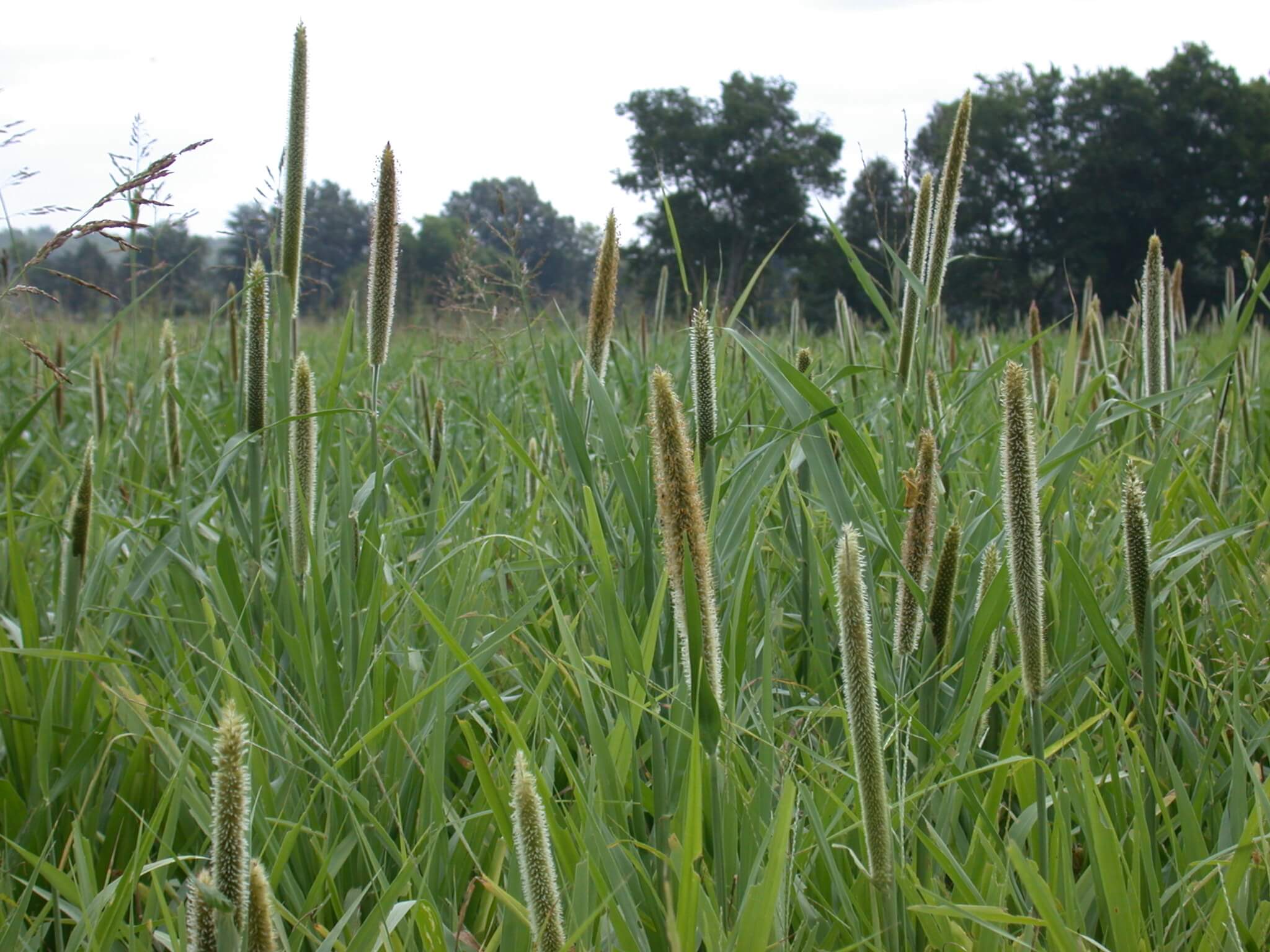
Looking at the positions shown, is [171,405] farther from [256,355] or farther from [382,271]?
[382,271]

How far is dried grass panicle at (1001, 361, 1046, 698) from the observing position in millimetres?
980

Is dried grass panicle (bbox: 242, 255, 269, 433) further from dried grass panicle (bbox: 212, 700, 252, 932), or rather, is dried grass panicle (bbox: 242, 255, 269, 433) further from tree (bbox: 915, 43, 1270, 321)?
tree (bbox: 915, 43, 1270, 321)

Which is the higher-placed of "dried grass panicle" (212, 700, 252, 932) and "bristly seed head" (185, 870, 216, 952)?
"dried grass panicle" (212, 700, 252, 932)

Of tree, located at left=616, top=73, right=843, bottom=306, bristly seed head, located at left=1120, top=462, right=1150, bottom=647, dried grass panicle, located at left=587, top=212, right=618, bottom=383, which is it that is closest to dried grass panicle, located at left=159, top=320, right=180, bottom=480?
dried grass panicle, located at left=587, top=212, right=618, bottom=383

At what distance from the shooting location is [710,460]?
1.41 m

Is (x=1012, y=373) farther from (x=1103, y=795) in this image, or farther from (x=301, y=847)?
(x=301, y=847)

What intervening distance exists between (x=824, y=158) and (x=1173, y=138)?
19.6 m

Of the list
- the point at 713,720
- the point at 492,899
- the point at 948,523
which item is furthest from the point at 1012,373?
the point at 948,523

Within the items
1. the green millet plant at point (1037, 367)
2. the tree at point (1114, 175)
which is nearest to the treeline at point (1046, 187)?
the tree at point (1114, 175)

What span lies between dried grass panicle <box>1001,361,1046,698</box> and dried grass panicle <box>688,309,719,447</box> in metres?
0.40

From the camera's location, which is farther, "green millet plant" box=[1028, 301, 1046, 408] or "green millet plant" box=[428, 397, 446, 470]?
"green millet plant" box=[1028, 301, 1046, 408]

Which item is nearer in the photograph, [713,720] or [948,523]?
[713,720]

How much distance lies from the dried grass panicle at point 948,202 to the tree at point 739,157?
4354 cm

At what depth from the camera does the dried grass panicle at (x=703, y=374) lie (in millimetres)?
1290
